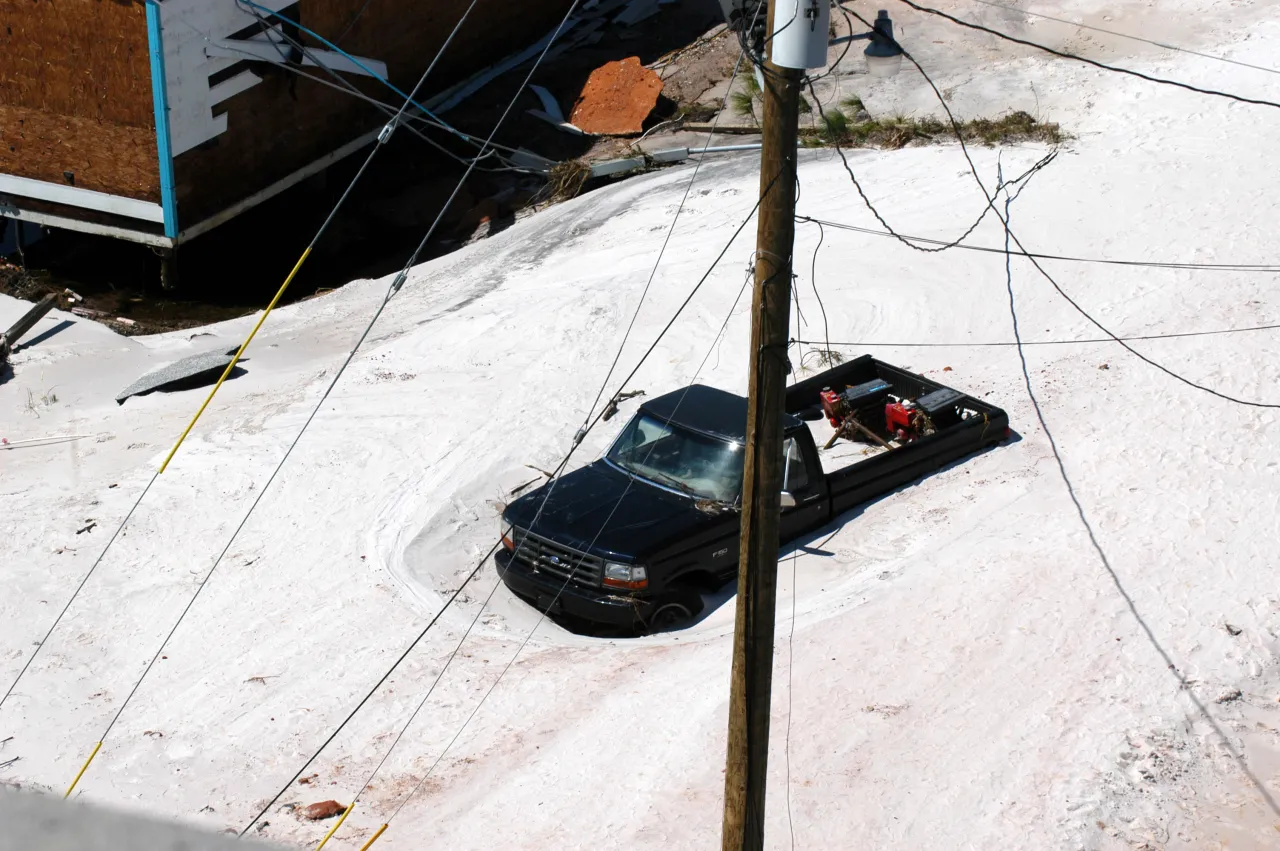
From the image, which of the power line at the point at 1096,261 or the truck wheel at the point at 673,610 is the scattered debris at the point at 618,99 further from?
the truck wheel at the point at 673,610

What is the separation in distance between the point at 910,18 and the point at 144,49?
1429 centimetres

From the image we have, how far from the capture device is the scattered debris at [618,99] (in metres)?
23.1

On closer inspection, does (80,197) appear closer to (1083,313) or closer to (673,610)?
(673,610)

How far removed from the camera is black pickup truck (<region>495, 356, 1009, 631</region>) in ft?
30.9

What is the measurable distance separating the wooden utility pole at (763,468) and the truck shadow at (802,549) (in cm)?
326

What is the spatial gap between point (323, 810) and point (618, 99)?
59.1 ft

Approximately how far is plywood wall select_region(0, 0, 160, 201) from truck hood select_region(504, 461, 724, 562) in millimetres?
11637

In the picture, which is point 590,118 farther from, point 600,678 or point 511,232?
point 600,678

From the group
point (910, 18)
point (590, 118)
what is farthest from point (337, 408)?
point (910, 18)

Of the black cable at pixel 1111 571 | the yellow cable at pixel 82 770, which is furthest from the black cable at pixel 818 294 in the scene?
the yellow cable at pixel 82 770

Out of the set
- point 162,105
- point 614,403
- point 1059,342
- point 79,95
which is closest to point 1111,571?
point 1059,342

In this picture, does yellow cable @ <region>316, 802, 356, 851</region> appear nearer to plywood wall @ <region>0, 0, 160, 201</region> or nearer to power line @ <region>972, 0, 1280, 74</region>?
→ plywood wall @ <region>0, 0, 160, 201</region>

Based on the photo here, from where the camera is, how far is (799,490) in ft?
34.2

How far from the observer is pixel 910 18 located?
24.1 m
